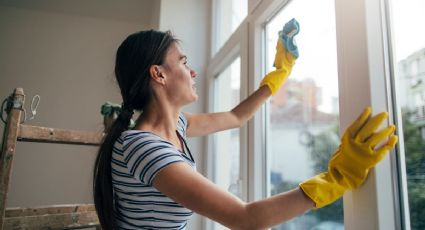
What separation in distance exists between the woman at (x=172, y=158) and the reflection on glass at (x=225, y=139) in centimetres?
66

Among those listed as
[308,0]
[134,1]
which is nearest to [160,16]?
[134,1]

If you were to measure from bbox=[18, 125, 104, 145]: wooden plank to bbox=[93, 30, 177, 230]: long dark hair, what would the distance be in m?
0.48

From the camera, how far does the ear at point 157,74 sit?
1005 mm

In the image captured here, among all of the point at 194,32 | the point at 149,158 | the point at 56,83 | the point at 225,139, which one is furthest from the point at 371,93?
the point at 56,83

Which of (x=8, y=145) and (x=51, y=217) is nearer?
(x=8, y=145)

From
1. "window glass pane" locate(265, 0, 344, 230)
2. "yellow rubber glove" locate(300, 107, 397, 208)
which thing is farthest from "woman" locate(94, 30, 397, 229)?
"window glass pane" locate(265, 0, 344, 230)

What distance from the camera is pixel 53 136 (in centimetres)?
137

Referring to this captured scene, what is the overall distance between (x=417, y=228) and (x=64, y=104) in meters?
2.78

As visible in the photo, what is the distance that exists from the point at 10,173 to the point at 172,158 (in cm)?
81

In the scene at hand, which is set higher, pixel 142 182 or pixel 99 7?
pixel 99 7

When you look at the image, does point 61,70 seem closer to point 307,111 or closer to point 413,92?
point 307,111

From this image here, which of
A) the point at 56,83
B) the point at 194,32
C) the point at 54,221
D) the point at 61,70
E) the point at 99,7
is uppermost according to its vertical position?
the point at 99,7

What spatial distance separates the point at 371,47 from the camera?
→ 717 millimetres

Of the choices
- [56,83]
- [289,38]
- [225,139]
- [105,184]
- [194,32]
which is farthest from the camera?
[56,83]
